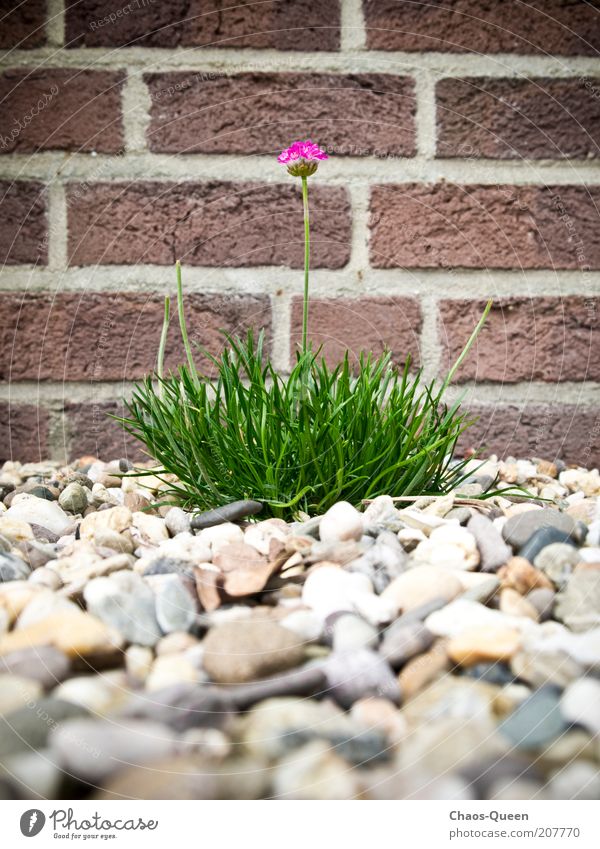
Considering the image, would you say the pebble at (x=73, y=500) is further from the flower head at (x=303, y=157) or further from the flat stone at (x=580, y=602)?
the flat stone at (x=580, y=602)

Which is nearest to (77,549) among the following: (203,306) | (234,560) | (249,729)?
(234,560)

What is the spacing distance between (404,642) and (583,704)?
95 mm

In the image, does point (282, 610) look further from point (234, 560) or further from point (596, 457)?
point (596, 457)

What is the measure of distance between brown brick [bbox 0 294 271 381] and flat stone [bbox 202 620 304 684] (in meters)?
0.60

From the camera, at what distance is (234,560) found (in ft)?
1.83

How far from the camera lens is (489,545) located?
0.55 metres

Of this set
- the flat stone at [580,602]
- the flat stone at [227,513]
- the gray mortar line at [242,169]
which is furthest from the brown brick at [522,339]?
the flat stone at [580,602]

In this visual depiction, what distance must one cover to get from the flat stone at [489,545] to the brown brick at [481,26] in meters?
0.67

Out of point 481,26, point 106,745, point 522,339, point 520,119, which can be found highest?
point 481,26

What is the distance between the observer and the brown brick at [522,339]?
0.97 metres

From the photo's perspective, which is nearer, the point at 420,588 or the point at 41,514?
the point at 420,588

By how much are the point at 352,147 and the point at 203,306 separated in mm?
283

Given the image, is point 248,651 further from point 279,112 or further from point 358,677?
point 279,112
